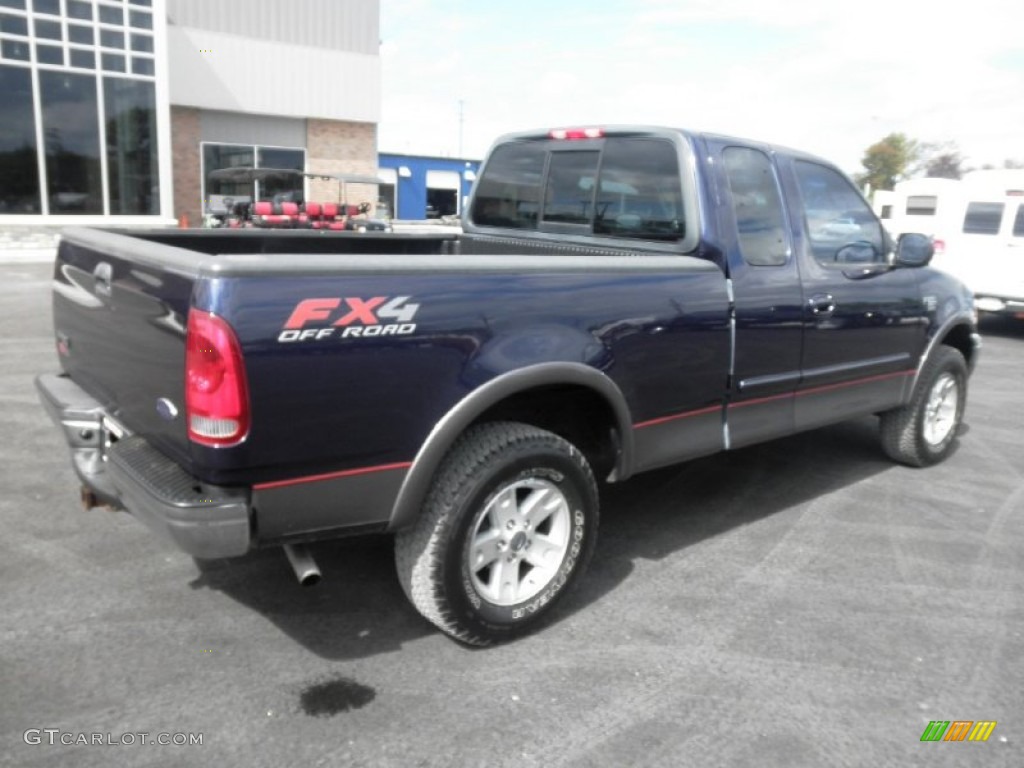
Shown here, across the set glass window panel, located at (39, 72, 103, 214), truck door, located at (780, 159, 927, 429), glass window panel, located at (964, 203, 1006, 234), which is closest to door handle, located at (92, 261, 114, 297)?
truck door, located at (780, 159, 927, 429)

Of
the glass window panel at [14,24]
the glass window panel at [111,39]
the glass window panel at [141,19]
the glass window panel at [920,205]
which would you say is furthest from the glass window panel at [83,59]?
the glass window panel at [920,205]

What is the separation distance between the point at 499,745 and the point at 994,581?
260 cm

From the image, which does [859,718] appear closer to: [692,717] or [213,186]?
[692,717]

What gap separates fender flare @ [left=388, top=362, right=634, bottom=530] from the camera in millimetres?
2854

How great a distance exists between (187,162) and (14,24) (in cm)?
757

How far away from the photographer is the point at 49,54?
18438mm

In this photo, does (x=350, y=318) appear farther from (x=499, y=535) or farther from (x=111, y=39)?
(x=111, y=39)

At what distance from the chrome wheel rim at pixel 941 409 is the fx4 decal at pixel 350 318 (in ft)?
13.1

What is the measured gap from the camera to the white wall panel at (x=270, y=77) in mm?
25000

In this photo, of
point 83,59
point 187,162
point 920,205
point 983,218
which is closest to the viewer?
point 983,218

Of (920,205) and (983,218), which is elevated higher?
(920,205)

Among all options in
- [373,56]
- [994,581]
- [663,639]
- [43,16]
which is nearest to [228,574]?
[663,639]

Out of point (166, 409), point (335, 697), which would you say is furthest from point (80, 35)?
point (335, 697)

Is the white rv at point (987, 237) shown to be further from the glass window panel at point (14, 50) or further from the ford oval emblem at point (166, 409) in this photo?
the glass window panel at point (14, 50)
